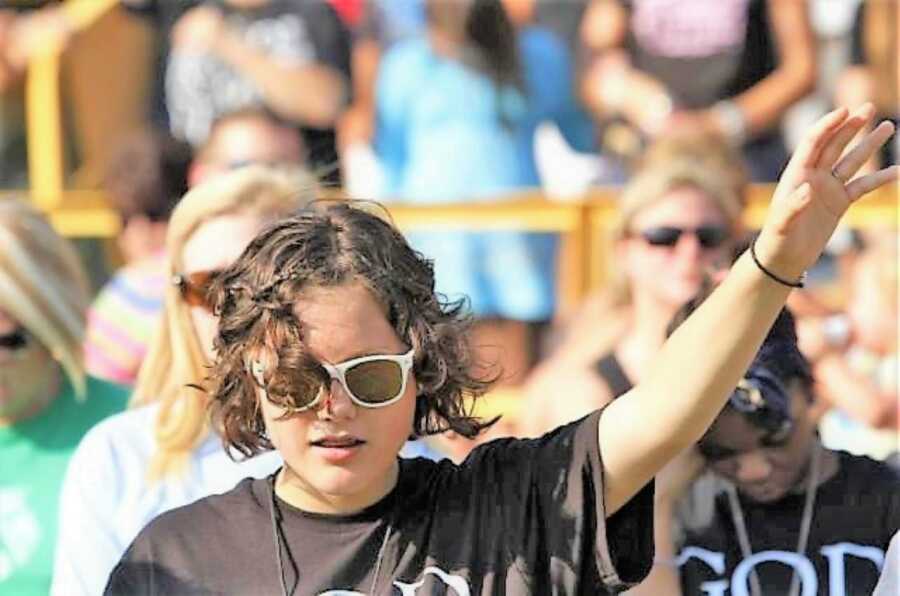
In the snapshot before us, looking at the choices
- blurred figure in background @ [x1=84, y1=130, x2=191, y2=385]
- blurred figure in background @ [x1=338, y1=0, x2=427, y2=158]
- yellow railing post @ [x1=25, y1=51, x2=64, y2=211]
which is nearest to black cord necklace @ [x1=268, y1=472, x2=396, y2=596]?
blurred figure in background @ [x1=84, y1=130, x2=191, y2=385]

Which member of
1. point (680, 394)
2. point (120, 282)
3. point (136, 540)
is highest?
point (680, 394)

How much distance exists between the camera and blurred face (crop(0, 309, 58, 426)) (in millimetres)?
3494

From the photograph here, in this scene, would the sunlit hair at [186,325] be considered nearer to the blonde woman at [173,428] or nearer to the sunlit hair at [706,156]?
the blonde woman at [173,428]

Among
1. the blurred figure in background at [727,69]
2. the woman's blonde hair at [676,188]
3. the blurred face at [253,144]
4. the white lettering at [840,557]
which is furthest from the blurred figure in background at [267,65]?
the white lettering at [840,557]

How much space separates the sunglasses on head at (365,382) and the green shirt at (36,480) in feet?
4.22

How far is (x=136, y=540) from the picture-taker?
2359 millimetres

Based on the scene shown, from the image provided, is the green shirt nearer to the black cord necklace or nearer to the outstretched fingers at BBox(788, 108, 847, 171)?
the black cord necklace

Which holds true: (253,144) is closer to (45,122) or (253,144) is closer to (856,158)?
(45,122)

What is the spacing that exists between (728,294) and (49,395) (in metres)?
1.76

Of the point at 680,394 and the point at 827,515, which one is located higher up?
the point at 680,394

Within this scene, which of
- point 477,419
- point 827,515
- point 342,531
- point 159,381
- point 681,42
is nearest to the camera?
point 342,531

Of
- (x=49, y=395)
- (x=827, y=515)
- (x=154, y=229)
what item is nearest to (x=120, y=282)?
(x=154, y=229)

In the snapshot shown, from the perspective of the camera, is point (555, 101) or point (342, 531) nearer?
point (342, 531)

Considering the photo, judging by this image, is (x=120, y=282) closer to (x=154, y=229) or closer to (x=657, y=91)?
(x=154, y=229)
